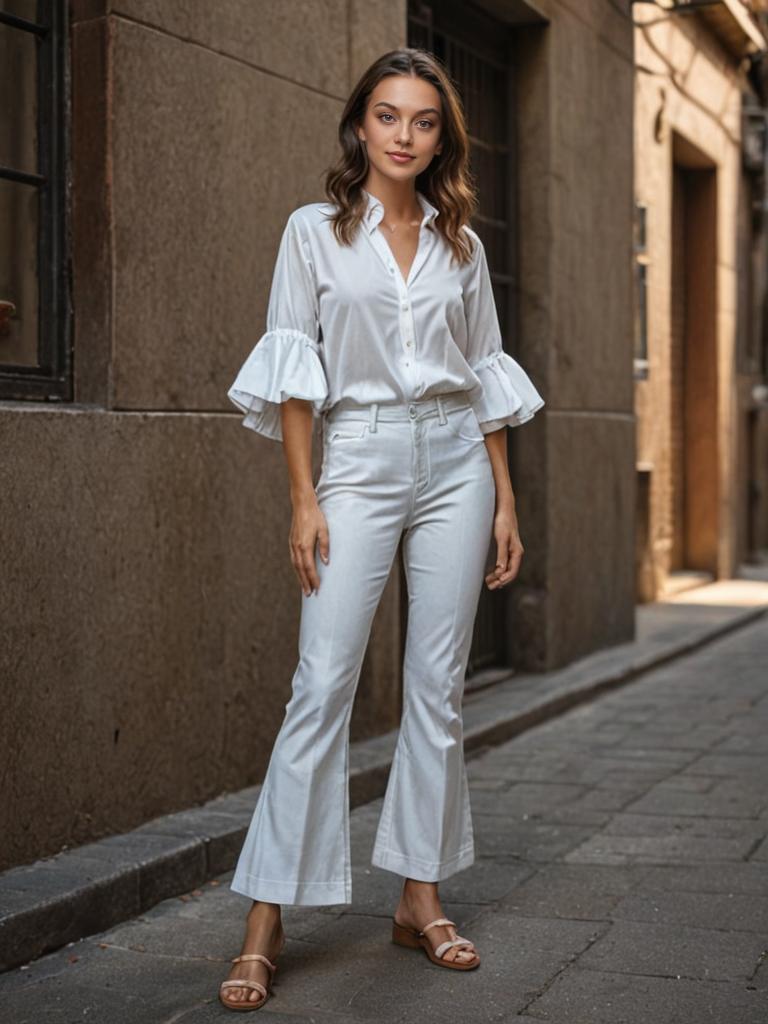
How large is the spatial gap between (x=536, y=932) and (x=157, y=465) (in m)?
1.81

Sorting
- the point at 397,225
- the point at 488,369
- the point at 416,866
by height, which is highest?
the point at 397,225

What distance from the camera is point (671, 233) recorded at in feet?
46.4

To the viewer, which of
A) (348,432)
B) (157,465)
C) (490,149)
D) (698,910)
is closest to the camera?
(348,432)

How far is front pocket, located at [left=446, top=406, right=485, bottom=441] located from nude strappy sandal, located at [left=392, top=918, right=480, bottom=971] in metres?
1.17

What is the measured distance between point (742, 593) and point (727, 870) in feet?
29.0

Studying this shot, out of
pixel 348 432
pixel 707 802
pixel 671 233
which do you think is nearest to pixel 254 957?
pixel 348 432

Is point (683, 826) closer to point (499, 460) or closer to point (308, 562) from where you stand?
point (499, 460)

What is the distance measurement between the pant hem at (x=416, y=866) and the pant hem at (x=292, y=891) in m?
0.22

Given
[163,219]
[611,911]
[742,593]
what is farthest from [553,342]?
[742,593]

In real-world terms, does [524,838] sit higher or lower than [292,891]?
lower

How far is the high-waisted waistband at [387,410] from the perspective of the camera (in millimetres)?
3658

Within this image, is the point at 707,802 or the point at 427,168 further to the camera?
the point at 707,802

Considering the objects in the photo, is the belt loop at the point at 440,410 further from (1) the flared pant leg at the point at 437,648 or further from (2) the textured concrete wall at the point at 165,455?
(2) the textured concrete wall at the point at 165,455

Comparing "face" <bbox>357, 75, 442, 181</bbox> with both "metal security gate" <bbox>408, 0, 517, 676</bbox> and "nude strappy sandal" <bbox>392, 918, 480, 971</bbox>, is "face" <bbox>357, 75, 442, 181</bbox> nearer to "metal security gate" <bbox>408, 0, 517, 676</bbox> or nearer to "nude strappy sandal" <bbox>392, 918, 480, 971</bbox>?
"nude strappy sandal" <bbox>392, 918, 480, 971</bbox>
